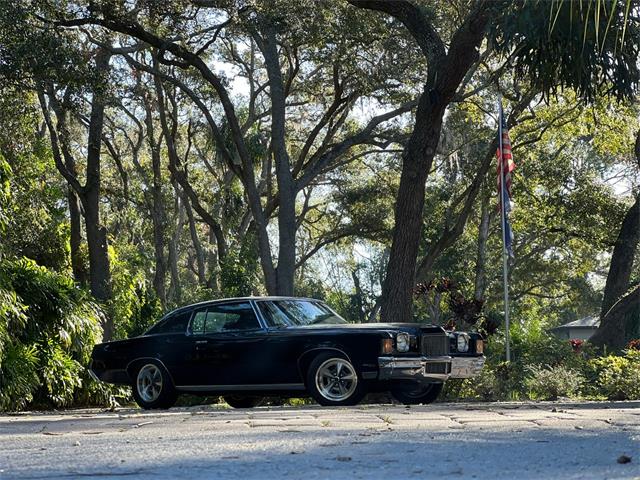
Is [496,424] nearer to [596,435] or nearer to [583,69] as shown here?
[596,435]

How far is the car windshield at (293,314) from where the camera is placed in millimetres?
14367

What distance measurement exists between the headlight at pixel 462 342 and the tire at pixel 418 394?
22.7 inches

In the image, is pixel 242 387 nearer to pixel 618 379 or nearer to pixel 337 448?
pixel 618 379

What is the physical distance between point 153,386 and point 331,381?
2.82 m

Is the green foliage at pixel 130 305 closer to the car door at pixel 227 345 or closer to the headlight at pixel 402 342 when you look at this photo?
the car door at pixel 227 345

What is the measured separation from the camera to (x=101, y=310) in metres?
21.0

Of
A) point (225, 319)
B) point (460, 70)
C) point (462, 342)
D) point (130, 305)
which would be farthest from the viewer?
point (130, 305)

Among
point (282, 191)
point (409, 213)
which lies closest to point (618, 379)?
point (409, 213)

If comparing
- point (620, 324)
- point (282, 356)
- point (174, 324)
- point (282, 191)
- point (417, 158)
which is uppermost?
point (282, 191)

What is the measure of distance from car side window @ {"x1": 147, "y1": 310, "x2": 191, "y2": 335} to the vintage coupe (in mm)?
14

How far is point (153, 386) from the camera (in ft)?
49.3

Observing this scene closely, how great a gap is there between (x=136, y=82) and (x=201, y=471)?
89.3ft

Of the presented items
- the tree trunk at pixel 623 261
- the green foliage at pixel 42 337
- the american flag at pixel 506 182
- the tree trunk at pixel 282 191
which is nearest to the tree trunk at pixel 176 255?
the tree trunk at pixel 282 191

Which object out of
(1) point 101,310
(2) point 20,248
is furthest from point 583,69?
(2) point 20,248
